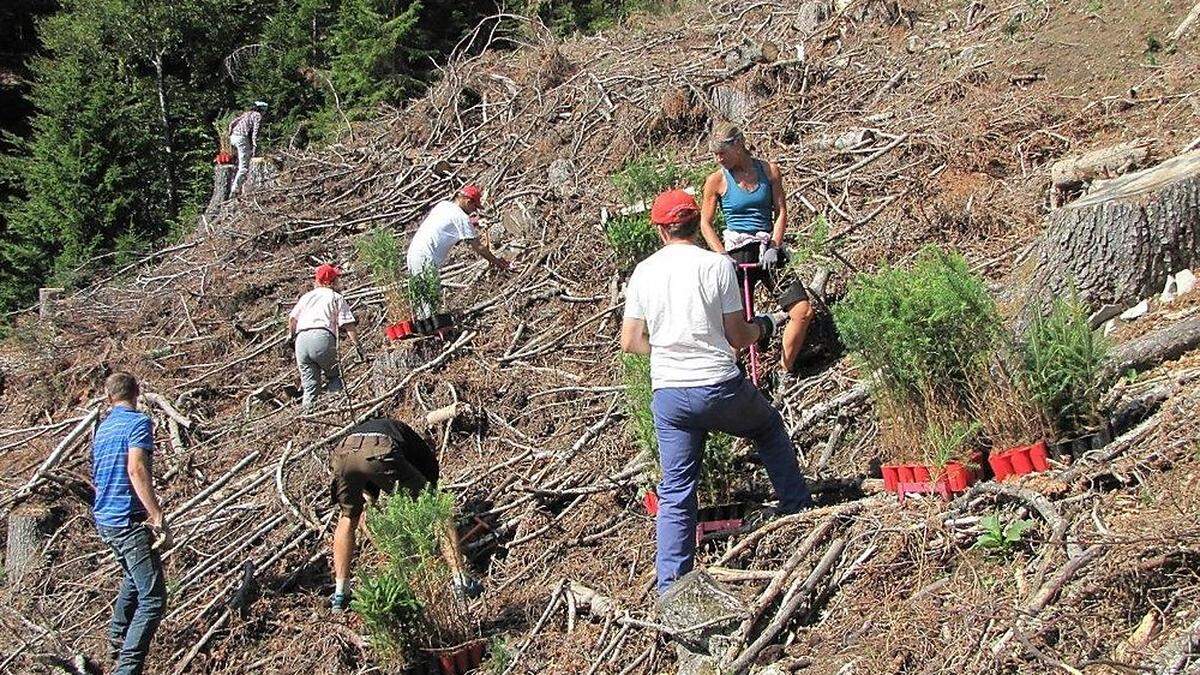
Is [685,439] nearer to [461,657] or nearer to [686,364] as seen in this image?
[686,364]

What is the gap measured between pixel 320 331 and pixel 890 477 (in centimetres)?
512

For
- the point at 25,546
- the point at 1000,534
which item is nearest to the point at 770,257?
the point at 1000,534

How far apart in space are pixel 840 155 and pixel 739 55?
9.20ft

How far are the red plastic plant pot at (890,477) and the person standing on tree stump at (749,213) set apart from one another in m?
1.57

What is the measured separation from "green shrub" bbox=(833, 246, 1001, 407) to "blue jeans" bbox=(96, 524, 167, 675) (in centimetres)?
392

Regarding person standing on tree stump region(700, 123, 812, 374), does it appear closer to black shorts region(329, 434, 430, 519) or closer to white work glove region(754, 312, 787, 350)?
white work glove region(754, 312, 787, 350)

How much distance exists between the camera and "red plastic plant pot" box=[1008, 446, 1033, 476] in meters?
4.38

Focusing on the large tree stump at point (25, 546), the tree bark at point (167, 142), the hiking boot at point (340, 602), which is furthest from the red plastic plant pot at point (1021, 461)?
the tree bark at point (167, 142)

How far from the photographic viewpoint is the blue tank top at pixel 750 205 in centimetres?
620

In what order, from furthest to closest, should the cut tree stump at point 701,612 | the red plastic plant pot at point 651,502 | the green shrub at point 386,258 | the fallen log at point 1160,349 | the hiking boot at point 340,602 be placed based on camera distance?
the green shrub at point 386,258
the hiking boot at point 340,602
the red plastic plant pot at point 651,502
the fallen log at point 1160,349
the cut tree stump at point 701,612

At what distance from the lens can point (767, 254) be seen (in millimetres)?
5973

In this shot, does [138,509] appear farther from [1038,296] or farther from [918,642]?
[1038,296]

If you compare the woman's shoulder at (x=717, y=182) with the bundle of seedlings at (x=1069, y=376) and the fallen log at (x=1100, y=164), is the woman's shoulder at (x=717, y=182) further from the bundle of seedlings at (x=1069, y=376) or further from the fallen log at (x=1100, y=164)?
the fallen log at (x=1100, y=164)

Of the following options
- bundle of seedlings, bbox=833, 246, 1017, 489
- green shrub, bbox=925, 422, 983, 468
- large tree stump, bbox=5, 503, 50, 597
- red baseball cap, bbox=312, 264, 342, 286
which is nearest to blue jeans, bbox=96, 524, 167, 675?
large tree stump, bbox=5, 503, 50, 597
